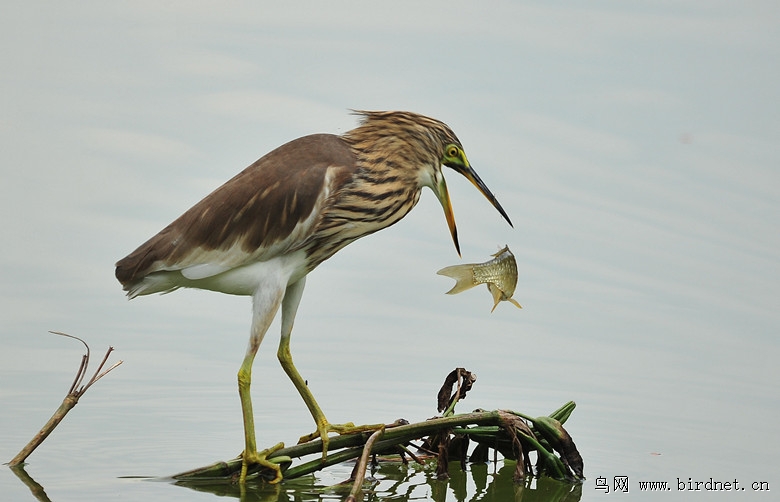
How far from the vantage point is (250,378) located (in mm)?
8195

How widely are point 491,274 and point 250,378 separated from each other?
5.71 feet

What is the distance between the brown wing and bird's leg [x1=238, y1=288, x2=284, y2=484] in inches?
12.3

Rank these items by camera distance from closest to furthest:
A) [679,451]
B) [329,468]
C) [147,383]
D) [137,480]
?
[137,480] < [329,468] < [679,451] < [147,383]

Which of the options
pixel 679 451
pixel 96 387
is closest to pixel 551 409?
pixel 679 451

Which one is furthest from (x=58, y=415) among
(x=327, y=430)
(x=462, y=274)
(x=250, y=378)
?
(x=462, y=274)

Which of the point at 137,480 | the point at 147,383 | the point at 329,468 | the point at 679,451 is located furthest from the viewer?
the point at 147,383

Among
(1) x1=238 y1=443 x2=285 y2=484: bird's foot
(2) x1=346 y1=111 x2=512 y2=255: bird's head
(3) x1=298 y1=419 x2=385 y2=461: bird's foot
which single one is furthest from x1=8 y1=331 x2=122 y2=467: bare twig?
(2) x1=346 y1=111 x2=512 y2=255: bird's head

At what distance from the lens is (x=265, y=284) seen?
8328mm

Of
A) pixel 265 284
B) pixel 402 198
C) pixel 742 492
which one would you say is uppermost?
pixel 402 198

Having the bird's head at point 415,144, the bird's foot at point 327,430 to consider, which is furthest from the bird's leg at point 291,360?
the bird's head at point 415,144

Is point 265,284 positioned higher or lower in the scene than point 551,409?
higher

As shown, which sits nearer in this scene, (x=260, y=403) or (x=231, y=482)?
(x=231, y=482)

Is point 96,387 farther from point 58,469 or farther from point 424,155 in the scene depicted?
point 424,155

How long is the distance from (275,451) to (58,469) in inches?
49.1
